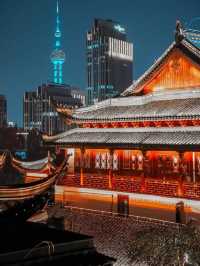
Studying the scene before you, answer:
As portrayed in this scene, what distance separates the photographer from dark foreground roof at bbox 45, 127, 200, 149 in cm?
2217

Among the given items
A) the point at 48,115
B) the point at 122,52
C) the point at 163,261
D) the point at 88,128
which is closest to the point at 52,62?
the point at 122,52

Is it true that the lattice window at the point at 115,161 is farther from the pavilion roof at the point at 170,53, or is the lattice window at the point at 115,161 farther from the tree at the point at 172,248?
the tree at the point at 172,248

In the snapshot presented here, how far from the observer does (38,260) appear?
959 cm

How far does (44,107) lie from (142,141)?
421ft

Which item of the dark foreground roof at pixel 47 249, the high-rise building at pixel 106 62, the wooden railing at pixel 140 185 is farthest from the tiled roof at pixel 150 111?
the high-rise building at pixel 106 62

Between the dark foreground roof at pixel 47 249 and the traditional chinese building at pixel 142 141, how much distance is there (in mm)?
11072

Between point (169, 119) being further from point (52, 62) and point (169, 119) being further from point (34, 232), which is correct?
point (52, 62)

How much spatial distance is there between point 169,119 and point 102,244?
23.3 ft

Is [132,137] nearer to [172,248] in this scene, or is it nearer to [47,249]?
[172,248]

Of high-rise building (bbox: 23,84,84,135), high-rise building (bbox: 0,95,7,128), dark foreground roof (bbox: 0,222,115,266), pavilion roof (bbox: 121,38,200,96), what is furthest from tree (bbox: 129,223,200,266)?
high-rise building (bbox: 23,84,84,135)

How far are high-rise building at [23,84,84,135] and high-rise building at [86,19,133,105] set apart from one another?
22.7 m

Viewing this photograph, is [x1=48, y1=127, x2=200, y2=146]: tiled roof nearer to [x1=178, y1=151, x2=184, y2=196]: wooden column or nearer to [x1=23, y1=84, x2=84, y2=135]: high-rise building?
[x1=178, y1=151, x2=184, y2=196]: wooden column

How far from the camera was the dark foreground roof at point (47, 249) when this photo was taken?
31.0ft

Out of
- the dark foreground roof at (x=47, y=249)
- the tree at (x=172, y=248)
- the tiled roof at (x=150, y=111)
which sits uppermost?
the tiled roof at (x=150, y=111)
